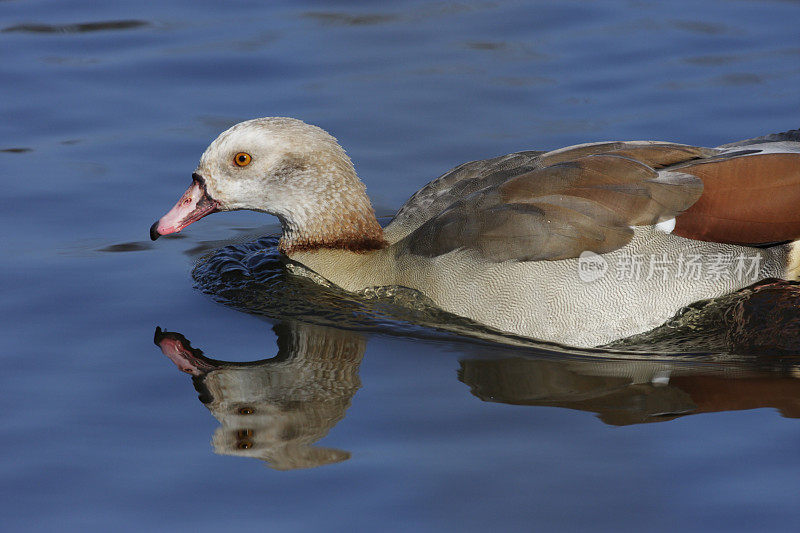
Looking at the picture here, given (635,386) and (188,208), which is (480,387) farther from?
(188,208)

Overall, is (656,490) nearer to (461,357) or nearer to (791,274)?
(461,357)

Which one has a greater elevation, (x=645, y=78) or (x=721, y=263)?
(x=645, y=78)

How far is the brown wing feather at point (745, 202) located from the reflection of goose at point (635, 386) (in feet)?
2.67

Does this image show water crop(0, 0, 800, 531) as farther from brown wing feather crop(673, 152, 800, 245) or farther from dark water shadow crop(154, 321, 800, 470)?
brown wing feather crop(673, 152, 800, 245)

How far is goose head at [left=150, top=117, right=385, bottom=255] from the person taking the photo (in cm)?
710

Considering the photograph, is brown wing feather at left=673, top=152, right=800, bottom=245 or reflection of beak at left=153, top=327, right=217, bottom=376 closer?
reflection of beak at left=153, top=327, right=217, bottom=376

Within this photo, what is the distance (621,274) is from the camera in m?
6.43

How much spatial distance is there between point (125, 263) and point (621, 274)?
3518 mm

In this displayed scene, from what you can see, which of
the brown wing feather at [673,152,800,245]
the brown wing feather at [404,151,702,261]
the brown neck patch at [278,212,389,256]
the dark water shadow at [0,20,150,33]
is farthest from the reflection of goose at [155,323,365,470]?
the dark water shadow at [0,20,150,33]

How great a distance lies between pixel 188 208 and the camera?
284 inches

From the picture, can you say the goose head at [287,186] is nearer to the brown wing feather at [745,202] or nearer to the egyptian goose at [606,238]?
the egyptian goose at [606,238]

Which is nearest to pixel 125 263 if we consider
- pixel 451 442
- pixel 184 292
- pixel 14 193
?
pixel 184 292

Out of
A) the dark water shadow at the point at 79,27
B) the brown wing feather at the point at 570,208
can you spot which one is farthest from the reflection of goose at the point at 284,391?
the dark water shadow at the point at 79,27

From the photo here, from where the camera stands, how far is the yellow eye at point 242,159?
23.3 ft
